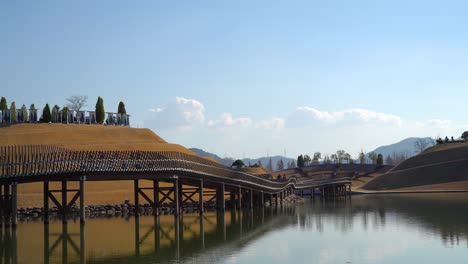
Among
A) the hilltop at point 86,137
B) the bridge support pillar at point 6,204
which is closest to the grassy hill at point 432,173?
the hilltop at point 86,137

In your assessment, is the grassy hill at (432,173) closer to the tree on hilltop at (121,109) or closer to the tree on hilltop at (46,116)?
Result: the tree on hilltop at (121,109)

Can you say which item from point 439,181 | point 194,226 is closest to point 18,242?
point 194,226

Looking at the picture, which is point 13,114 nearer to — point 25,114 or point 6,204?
point 25,114

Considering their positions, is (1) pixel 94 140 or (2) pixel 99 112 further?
(2) pixel 99 112

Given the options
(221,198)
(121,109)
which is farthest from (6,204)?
(121,109)

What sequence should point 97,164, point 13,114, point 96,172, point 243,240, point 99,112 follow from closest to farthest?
point 243,240 < point 96,172 < point 97,164 < point 13,114 < point 99,112

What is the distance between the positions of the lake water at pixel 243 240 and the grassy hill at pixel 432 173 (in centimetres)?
7635

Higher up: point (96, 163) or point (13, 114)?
point (13, 114)

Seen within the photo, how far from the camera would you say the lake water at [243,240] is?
37750 millimetres

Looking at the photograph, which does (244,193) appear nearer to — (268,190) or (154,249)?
(268,190)

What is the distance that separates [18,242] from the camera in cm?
4475

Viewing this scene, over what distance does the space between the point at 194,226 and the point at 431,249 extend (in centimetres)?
2210

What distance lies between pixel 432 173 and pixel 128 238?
376ft

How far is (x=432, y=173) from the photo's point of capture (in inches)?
5832
